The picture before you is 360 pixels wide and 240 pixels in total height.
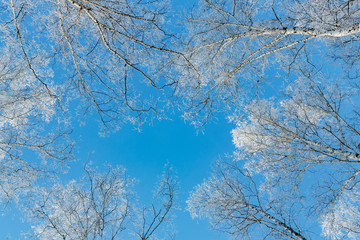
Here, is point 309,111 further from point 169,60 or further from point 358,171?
point 169,60

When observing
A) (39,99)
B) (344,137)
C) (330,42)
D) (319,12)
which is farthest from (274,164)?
(39,99)

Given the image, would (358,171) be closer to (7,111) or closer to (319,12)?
(319,12)

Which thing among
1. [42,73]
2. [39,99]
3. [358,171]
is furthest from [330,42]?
[42,73]

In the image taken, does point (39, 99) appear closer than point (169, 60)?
No

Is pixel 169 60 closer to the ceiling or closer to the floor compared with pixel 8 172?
closer to the ceiling

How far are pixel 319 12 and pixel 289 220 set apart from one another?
351cm

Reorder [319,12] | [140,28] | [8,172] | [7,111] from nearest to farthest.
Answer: [140,28] → [319,12] → [8,172] → [7,111]

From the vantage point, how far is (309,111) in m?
6.46

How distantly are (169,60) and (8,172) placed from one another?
3.47 m

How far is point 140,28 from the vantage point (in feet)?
9.33

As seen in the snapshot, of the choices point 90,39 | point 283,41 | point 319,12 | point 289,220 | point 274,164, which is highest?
point 283,41

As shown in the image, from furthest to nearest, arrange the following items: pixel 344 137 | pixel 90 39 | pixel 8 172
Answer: pixel 344 137 < pixel 8 172 < pixel 90 39

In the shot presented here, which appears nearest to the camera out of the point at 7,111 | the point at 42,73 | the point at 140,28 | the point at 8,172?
the point at 140,28

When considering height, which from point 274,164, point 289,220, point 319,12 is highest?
point 319,12
